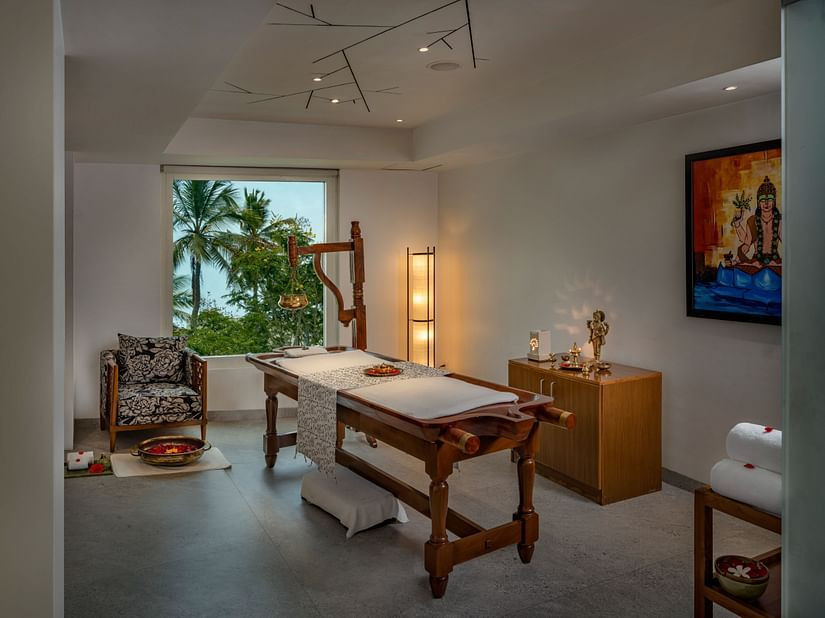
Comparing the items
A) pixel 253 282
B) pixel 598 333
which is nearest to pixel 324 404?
pixel 598 333

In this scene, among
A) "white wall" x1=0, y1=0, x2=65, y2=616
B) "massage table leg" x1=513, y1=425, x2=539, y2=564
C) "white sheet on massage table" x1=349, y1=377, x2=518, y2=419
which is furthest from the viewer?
"massage table leg" x1=513, y1=425, x2=539, y2=564

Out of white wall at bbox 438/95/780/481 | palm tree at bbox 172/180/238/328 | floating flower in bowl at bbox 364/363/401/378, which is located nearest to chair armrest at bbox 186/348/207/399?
Answer: palm tree at bbox 172/180/238/328

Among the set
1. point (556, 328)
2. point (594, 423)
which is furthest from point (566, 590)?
point (556, 328)

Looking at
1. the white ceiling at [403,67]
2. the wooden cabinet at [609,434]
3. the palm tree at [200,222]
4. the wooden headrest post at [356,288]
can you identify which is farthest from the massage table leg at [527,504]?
the palm tree at [200,222]

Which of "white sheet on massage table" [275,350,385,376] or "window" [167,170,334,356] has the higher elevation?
"window" [167,170,334,356]

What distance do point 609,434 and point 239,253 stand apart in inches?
147

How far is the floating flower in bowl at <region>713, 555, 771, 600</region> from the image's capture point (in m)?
2.19

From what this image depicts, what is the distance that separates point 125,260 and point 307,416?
2.99 meters

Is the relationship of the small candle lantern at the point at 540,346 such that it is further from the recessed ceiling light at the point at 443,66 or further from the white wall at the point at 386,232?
the white wall at the point at 386,232

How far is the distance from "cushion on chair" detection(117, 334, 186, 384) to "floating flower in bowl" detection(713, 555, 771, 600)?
4540 mm

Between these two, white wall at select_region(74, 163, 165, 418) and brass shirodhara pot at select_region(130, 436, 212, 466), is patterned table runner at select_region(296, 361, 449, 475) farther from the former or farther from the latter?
white wall at select_region(74, 163, 165, 418)

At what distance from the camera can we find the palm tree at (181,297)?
619 centimetres

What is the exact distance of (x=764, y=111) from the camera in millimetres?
3664

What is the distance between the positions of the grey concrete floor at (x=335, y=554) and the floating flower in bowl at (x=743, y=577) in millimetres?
654
